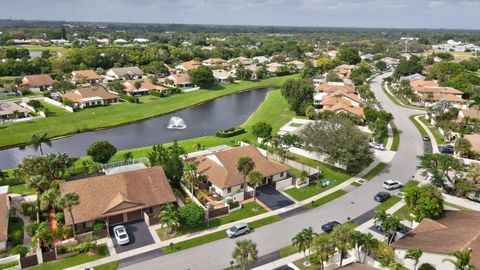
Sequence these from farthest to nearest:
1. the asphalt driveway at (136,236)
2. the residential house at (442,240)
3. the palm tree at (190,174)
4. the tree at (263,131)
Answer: the tree at (263,131) → the palm tree at (190,174) → the asphalt driveway at (136,236) → the residential house at (442,240)

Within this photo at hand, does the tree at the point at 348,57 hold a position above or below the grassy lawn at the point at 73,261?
above

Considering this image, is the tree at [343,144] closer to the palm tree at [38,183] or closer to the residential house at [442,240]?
the residential house at [442,240]

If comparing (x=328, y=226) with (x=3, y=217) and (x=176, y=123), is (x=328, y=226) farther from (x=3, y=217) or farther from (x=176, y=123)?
(x=176, y=123)

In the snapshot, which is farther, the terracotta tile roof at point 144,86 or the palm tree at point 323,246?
the terracotta tile roof at point 144,86

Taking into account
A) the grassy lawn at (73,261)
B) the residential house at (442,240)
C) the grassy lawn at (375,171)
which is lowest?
the grassy lawn at (73,261)

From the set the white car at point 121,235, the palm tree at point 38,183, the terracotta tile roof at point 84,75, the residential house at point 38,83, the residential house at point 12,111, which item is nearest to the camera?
the white car at point 121,235

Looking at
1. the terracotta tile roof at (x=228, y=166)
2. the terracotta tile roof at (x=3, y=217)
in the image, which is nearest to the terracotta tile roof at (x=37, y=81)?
the terracotta tile roof at (x=3, y=217)

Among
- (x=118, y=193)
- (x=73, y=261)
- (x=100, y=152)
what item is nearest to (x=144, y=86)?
(x=100, y=152)
